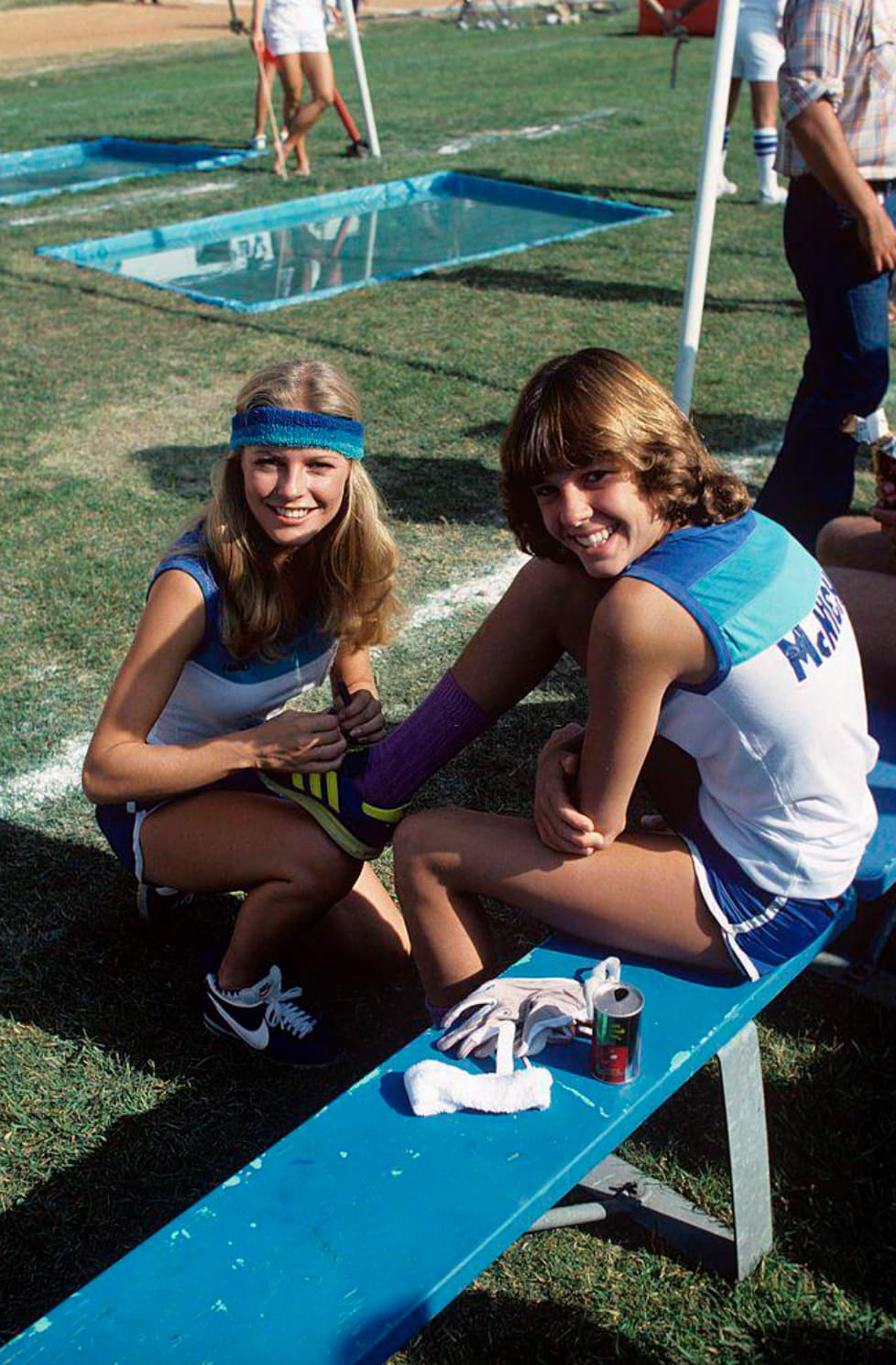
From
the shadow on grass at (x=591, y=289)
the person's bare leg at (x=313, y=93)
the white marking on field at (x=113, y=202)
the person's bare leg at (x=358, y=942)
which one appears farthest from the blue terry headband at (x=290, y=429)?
the person's bare leg at (x=313, y=93)

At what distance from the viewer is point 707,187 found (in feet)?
14.9

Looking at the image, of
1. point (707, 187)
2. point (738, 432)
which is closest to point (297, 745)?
point (707, 187)

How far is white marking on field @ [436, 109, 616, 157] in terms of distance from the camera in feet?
43.7

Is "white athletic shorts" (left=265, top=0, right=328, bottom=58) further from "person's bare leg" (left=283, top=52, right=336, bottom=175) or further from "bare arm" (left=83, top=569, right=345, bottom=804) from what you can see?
"bare arm" (left=83, top=569, right=345, bottom=804)

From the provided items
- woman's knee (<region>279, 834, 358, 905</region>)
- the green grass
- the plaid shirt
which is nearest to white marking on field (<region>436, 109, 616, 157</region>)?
the green grass

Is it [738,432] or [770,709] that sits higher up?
[770,709]

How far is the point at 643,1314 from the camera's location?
217cm

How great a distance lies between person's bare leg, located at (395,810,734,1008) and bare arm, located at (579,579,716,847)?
0.54 ft

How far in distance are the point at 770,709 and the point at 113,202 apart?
10441 mm

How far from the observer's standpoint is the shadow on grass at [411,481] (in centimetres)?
511

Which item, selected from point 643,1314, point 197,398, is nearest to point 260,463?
point 643,1314

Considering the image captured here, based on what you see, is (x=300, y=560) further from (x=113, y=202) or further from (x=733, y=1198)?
(x=113, y=202)

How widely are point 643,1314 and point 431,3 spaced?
39.2 m

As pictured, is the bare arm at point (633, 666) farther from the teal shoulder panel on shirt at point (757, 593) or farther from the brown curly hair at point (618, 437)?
the brown curly hair at point (618, 437)
